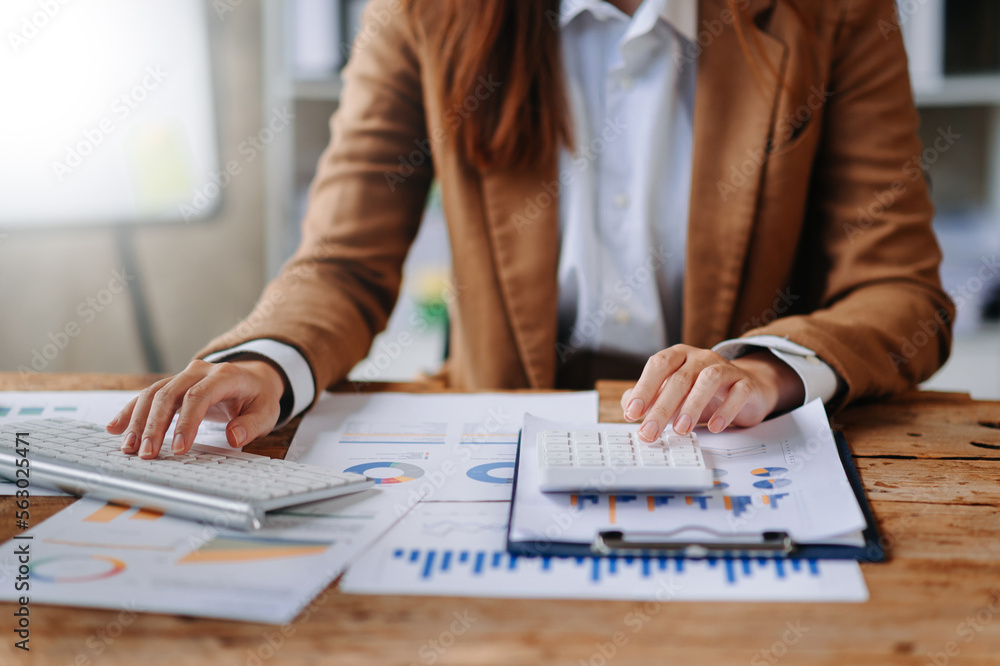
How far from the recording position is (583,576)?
1.49ft

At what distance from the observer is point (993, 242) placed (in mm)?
1827

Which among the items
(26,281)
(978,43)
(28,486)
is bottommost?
(26,281)

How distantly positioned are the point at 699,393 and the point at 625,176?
0.47 metres

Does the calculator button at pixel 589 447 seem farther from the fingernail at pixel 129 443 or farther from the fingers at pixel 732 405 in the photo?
the fingernail at pixel 129 443

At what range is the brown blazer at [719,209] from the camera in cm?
89

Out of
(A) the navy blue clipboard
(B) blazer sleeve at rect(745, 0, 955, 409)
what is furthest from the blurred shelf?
(A) the navy blue clipboard

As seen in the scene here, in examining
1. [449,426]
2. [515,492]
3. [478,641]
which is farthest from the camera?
[449,426]

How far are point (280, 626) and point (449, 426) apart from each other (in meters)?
0.32

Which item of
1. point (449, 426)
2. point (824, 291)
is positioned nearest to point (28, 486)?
point (449, 426)

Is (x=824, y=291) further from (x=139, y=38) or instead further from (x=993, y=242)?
(x=139, y=38)

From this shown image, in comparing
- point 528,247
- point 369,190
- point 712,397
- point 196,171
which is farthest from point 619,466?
point 196,171

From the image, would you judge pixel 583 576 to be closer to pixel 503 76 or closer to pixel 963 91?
pixel 503 76

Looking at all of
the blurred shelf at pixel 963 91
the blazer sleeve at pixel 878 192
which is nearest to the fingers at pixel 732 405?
the blazer sleeve at pixel 878 192

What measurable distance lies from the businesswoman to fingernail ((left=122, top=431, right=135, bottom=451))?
8.0 inches
